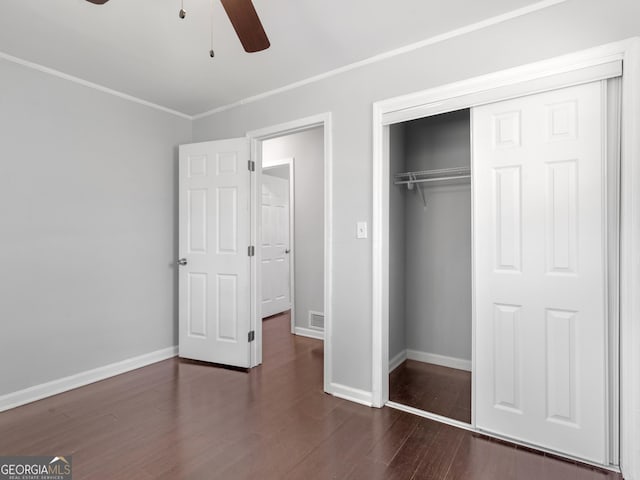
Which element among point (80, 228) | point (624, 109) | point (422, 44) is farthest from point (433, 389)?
point (80, 228)

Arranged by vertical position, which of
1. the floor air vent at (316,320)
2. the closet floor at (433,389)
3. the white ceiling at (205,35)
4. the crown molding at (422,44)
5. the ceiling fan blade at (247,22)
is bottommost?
the closet floor at (433,389)

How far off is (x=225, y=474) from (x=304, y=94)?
259cm

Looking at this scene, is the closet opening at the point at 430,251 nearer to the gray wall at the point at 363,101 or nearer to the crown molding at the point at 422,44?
the gray wall at the point at 363,101

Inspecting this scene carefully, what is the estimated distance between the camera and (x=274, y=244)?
532cm

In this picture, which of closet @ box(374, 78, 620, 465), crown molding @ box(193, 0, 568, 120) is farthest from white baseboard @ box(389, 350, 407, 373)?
crown molding @ box(193, 0, 568, 120)

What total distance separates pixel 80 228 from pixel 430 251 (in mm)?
2974

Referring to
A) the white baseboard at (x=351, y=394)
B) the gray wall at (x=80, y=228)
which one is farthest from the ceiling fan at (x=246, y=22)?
the white baseboard at (x=351, y=394)

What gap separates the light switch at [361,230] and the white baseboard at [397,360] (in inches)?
50.1

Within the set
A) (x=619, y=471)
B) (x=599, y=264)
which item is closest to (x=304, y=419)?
(x=619, y=471)

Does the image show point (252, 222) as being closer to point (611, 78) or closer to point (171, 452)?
point (171, 452)

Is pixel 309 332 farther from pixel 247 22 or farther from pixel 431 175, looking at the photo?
pixel 247 22

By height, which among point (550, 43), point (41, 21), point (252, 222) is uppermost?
point (41, 21)

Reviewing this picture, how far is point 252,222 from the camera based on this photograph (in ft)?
10.8

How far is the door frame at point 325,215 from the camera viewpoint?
9.00 ft
